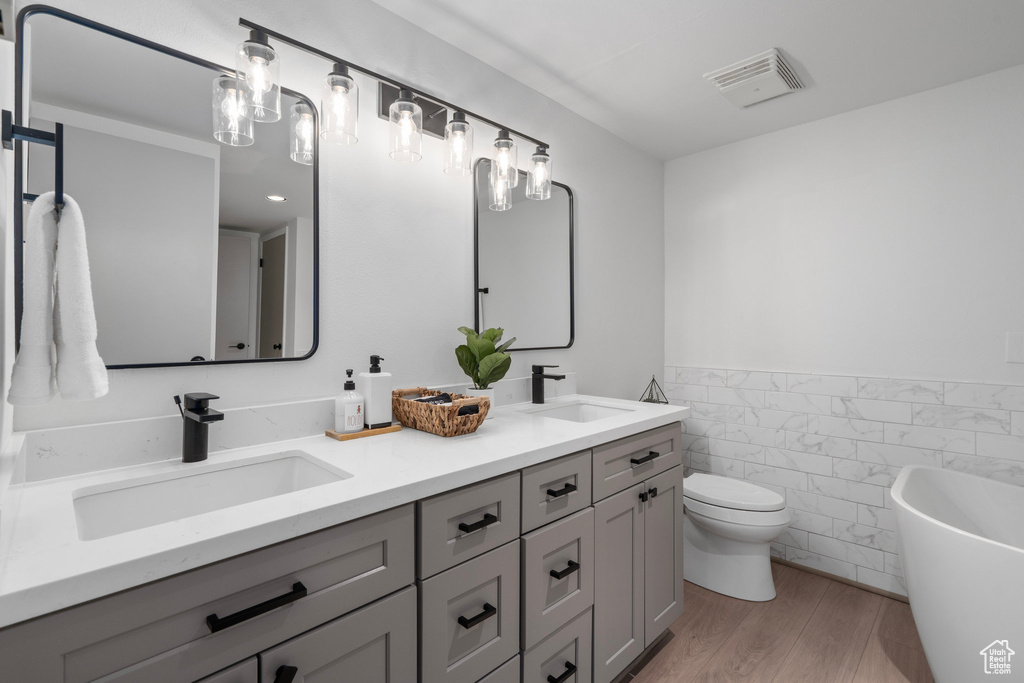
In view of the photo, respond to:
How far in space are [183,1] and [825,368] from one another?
308 centimetres

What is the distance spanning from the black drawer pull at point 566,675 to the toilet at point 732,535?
1170 millimetres

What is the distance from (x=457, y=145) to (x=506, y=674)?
5.43ft

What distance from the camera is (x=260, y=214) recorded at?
145 centimetres

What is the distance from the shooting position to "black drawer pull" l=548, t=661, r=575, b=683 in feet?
4.72

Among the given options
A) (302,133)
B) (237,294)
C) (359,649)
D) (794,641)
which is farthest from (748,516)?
(302,133)

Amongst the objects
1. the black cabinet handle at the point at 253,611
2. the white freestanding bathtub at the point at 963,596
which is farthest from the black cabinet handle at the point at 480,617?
the white freestanding bathtub at the point at 963,596

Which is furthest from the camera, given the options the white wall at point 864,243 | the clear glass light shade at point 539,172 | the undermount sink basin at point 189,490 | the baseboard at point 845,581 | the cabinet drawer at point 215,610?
the baseboard at point 845,581

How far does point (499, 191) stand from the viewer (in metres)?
1.93

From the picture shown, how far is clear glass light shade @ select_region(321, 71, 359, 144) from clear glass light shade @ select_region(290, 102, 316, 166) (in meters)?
0.06

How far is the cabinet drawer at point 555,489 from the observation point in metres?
1.37

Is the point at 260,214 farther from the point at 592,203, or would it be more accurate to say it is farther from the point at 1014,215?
the point at 1014,215

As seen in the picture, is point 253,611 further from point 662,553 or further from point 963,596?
point 963,596

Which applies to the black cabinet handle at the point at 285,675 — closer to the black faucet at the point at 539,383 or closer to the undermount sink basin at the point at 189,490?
the undermount sink basin at the point at 189,490

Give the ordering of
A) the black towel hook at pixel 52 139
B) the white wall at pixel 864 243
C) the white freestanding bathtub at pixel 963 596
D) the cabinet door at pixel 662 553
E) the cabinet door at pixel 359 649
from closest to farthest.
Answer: the black towel hook at pixel 52 139 < the cabinet door at pixel 359 649 < the white freestanding bathtub at pixel 963 596 < the cabinet door at pixel 662 553 < the white wall at pixel 864 243
